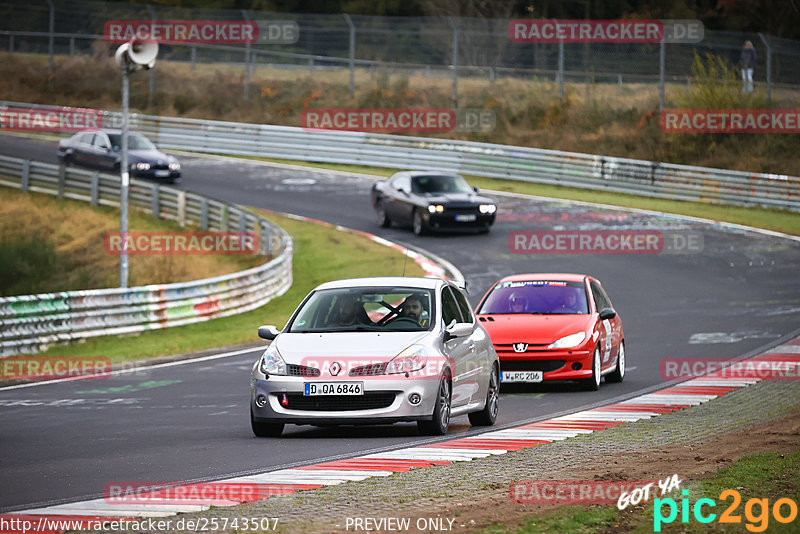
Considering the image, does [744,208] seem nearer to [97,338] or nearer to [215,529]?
[97,338]

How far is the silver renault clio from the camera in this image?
1113cm

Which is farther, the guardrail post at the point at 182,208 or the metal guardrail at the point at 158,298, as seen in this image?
the guardrail post at the point at 182,208

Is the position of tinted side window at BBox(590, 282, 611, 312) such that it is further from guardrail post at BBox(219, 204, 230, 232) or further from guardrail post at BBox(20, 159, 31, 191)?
guardrail post at BBox(20, 159, 31, 191)

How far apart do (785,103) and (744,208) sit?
5378 millimetres

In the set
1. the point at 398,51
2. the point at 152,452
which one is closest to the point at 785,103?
the point at 398,51

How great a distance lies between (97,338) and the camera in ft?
70.6

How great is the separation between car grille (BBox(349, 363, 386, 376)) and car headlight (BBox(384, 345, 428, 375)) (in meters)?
0.05

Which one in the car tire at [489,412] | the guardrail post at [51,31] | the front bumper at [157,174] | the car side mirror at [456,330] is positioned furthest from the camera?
the guardrail post at [51,31]

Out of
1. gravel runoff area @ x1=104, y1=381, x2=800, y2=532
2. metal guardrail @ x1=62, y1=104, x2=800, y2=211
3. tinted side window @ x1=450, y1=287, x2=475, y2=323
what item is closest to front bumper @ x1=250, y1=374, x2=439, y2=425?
gravel runoff area @ x1=104, y1=381, x2=800, y2=532

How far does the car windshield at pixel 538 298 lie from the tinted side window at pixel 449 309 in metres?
4.26

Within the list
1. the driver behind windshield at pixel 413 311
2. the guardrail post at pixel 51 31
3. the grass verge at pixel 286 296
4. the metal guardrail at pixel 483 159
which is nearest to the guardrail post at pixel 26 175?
the grass verge at pixel 286 296

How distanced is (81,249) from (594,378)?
21728 millimetres

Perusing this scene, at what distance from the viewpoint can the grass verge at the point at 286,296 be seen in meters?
20.8

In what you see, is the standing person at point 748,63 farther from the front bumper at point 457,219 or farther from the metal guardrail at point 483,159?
the front bumper at point 457,219
